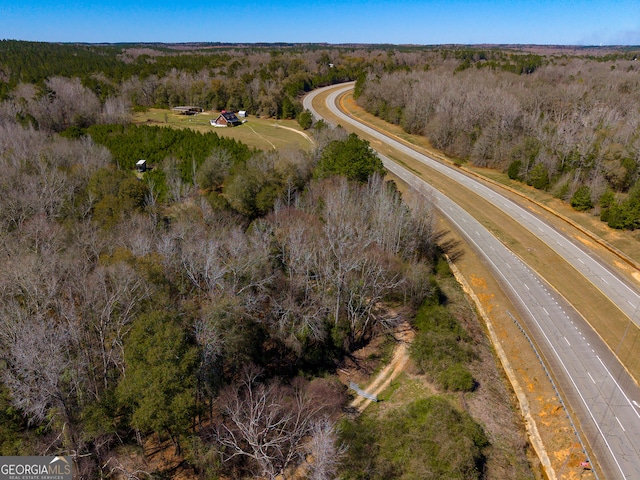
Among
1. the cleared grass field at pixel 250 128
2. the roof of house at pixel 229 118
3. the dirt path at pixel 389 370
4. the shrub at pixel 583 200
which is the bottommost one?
the dirt path at pixel 389 370

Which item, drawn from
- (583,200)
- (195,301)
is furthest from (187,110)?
(583,200)

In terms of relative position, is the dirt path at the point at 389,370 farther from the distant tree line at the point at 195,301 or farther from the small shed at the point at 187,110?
the small shed at the point at 187,110

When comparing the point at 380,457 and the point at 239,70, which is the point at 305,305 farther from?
the point at 239,70

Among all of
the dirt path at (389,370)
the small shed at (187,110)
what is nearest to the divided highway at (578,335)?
the dirt path at (389,370)

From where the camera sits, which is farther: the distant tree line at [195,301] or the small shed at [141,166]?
the small shed at [141,166]

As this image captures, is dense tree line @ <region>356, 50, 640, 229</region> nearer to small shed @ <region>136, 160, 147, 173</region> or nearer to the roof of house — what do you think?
the roof of house

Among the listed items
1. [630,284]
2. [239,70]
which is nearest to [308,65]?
[239,70]

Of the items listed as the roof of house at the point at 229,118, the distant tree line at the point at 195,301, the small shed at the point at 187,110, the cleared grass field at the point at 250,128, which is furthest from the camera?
the small shed at the point at 187,110

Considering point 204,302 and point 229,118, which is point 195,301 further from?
point 229,118
